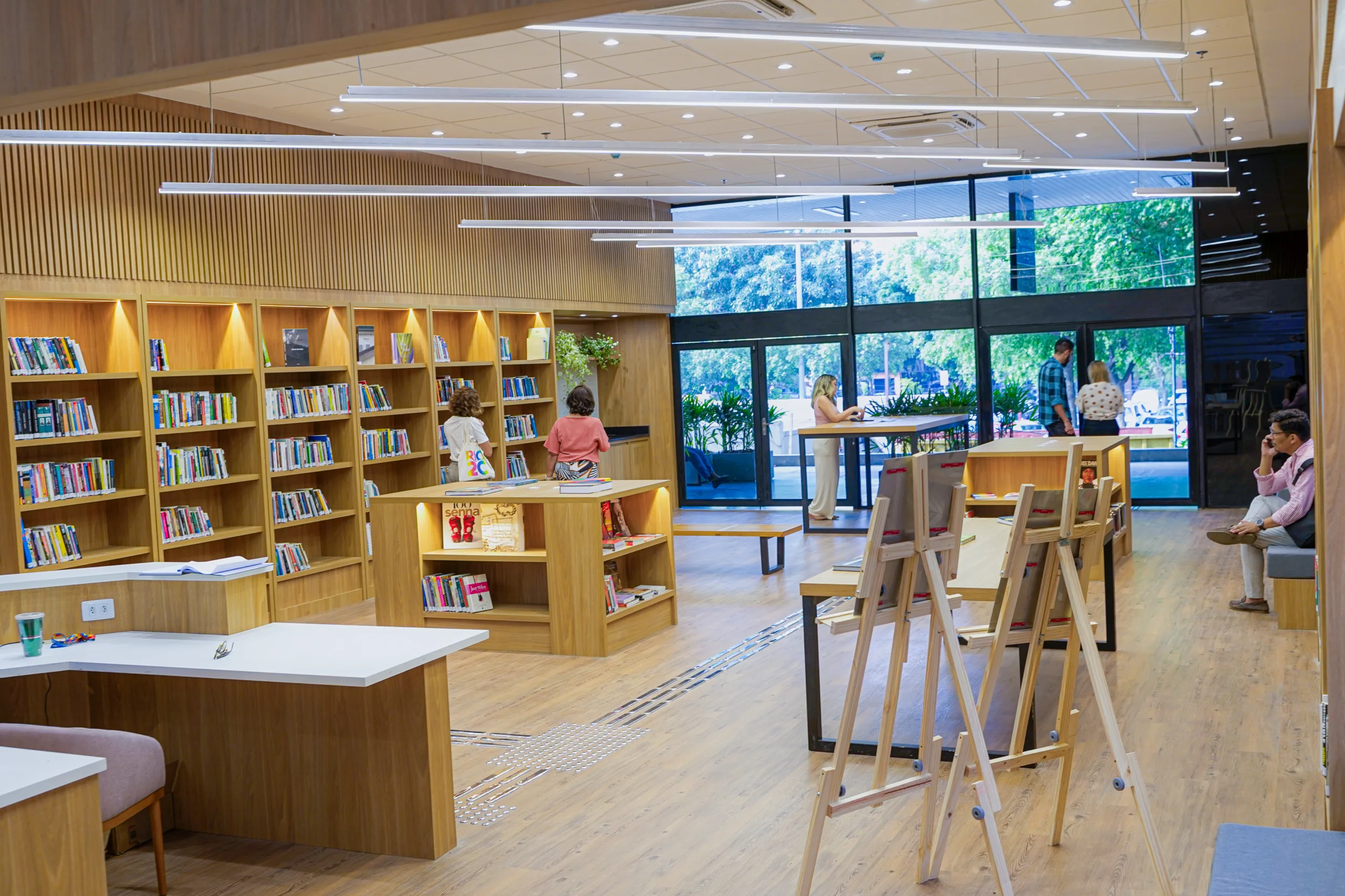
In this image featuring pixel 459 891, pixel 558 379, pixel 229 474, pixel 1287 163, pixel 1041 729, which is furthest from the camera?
pixel 558 379

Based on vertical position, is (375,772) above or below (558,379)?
A: below

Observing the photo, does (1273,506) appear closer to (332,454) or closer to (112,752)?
(112,752)

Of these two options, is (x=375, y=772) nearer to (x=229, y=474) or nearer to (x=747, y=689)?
Answer: (x=747, y=689)

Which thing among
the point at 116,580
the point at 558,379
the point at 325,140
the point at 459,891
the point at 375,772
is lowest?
the point at 459,891

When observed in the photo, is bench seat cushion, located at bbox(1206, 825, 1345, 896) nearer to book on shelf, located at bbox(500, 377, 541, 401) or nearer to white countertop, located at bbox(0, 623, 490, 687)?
white countertop, located at bbox(0, 623, 490, 687)

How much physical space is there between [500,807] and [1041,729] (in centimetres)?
251

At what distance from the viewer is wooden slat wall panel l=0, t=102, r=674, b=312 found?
24.3ft

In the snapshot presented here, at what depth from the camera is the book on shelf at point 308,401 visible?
905 cm

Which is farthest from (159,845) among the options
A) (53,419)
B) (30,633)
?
(53,419)

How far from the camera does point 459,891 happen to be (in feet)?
13.5

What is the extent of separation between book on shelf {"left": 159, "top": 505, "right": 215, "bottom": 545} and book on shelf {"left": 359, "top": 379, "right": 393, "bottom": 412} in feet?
5.71

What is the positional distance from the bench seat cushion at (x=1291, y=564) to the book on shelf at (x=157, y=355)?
731 centimetres

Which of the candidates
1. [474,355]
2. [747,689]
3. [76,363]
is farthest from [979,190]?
[76,363]

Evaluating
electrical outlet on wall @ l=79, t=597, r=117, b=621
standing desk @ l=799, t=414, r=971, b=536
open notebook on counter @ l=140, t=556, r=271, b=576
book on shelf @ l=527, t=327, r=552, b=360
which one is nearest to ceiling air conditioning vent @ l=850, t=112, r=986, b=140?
standing desk @ l=799, t=414, r=971, b=536
